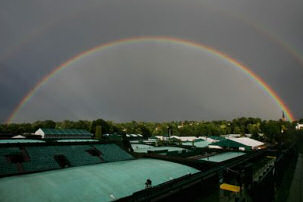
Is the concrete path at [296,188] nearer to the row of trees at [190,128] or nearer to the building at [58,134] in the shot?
the row of trees at [190,128]

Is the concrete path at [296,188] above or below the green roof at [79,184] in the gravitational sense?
below

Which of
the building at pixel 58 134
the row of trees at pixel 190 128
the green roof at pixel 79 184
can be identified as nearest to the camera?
the green roof at pixel 79 184

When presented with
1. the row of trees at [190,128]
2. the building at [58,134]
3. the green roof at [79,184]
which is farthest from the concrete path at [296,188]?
the building at [58,134]

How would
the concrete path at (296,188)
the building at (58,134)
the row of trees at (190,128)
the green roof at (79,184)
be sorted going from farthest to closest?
the row of trees at (190,128)
the building at (58,134)
the concrete path at (296,188)
the green roof at (79,184)

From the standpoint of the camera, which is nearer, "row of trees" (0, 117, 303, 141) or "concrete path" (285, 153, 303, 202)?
"concrete path" (285, 153, 303, 202)

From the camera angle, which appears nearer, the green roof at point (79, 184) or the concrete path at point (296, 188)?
the green roof at point (79, 184)

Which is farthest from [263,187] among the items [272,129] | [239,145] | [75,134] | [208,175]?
[272,129]

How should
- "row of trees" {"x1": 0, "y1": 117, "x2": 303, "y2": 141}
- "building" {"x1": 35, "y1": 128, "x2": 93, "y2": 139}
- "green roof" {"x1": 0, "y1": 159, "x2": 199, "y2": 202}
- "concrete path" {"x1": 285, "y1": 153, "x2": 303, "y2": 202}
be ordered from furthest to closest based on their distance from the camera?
"row of trees" {"x1": 0, "y1": 117, "x2": 303, "y2": 141} < "building" {"x1": 35, "y1": 128, "x2": 93, "y2": 139} < "concrete path" {"x1": 285, "y1": 153, "x2": 303, "y2": 202} < "green roof" {"x1": 0, "y1": 159, "x2": 199, "y2": 202}

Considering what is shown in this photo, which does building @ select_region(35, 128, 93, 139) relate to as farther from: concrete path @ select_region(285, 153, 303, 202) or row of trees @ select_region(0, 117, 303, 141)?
concrete path @ select_region(285, 153, 303, 202)

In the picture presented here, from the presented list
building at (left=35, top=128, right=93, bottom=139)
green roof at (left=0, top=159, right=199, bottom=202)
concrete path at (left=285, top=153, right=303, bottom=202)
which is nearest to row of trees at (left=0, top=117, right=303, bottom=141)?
building at (left=35, top=128, right=93, bottom=139)
